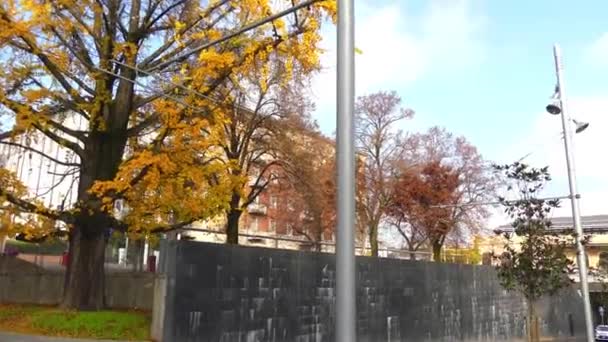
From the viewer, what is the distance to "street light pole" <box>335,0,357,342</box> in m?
5.96

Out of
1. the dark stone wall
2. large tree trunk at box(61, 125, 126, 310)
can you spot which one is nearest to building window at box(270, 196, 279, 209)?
the dark stone wall

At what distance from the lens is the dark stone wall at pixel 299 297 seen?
1448cm

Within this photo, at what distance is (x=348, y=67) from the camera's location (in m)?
6.40

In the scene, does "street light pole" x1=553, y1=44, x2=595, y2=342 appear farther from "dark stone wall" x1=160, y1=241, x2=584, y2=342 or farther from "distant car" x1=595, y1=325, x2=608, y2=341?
"distant car" x1=595, y1=325, x2=608, y2=341

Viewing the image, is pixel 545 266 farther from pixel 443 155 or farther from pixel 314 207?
pixel 443 155

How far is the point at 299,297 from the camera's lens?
1769 centimetres

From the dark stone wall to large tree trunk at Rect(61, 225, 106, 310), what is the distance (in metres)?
4.24

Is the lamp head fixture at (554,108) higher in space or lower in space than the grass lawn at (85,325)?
higher

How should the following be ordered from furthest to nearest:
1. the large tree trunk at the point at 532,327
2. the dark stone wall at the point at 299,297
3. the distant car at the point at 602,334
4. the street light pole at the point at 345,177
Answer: the distant car at the point at 602,334, the large tree trunk at the point at 532,327, the dark stone wall at the point at 299,297, the street light pole at the point at 345,177

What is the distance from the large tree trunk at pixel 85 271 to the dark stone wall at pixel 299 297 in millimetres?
4243

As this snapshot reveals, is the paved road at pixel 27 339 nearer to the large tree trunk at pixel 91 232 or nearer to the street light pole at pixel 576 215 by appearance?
the large tree trunk at pixel 91 232

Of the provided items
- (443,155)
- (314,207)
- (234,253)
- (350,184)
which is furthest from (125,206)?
(443,155)

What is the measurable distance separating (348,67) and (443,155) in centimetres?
3797

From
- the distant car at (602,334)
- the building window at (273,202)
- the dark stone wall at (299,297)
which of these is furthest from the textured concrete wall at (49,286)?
the distant car at (602,334)
